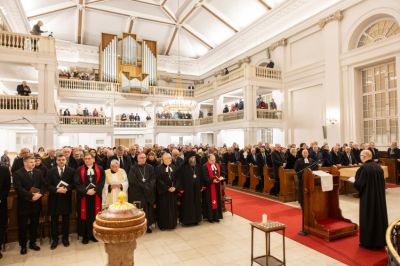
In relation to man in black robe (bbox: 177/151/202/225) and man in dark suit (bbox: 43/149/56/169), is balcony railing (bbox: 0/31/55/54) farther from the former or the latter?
man in black robe (bbox: 177/151/202/225)

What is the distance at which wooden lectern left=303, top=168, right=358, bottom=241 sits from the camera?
571 cm

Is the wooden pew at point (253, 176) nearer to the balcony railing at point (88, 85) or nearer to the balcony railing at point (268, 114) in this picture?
the balcony railing at point (268, 114)

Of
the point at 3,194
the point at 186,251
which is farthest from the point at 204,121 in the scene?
the point at 3,194

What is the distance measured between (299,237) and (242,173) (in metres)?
5.71

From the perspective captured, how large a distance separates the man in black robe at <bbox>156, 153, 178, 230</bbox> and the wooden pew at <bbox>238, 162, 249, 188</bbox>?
516 cm

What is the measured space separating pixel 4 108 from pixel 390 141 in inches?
634

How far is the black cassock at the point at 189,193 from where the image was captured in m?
6.82

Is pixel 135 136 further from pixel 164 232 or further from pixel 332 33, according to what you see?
pixel 164 232

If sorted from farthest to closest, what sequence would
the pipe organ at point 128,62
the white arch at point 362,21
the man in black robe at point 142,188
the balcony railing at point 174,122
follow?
1. the pipe organ at point 128,62
2. the balcony railing at point 174,122
3. the white arch at point 362,21
4. the man in black robe at point 142,188

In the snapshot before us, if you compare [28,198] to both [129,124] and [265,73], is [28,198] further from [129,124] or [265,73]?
[129,124]

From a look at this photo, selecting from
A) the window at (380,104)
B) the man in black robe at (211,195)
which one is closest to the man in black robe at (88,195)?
the man in black robe at (211,195)

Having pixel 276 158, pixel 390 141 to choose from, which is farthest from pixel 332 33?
pixel 276 158

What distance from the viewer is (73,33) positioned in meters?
22.7

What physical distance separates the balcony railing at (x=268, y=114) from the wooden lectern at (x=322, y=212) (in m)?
10.8
